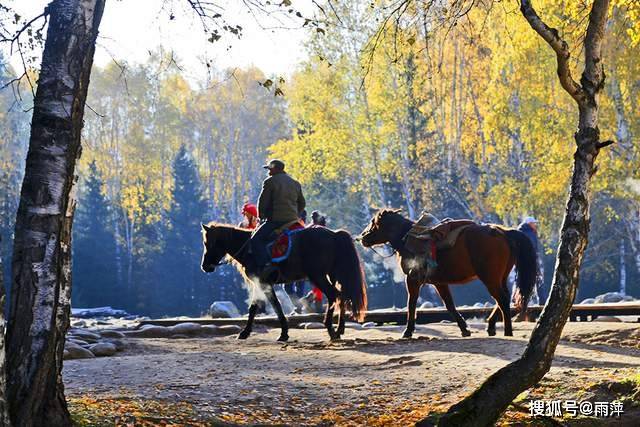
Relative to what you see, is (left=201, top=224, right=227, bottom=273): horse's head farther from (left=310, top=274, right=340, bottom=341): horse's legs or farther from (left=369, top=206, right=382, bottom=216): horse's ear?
(left=369, top=206, right=382, bottom=216): horse's ear

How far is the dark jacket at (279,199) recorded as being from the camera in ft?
45.4

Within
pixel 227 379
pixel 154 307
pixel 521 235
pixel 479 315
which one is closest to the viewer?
pixel 227 379

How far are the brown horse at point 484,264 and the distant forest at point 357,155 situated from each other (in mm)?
6029

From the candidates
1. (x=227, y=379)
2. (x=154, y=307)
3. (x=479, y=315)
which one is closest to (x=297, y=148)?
(x=154, y=307)

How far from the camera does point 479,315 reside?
19.6 metres

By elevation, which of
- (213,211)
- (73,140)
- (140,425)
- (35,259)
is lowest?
(140,425)

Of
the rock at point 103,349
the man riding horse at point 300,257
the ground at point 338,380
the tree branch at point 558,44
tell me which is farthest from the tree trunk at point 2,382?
the man riding horse at point 300,257

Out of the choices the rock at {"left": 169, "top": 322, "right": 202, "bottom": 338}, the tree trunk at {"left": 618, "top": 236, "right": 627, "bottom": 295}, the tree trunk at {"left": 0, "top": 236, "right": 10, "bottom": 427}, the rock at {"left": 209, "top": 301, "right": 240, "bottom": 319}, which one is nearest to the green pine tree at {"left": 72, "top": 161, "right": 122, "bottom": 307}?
the rock at {"left": 209, "top": 301, "right": 240, "bottom": 319}

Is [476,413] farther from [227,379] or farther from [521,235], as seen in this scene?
[521,235]

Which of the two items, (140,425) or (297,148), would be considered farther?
(297,148)

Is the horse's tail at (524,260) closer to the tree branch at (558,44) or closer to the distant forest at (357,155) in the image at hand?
the tree branch at (558,44)

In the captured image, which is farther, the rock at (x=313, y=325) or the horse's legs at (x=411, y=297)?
the rock at (x=313, y=325)

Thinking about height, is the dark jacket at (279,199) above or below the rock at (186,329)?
above

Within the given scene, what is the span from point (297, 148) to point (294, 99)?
78.6 inches
